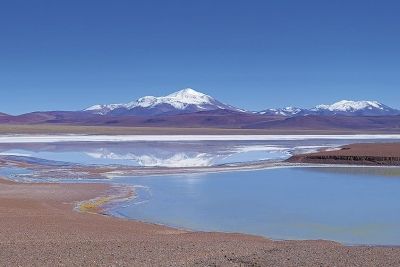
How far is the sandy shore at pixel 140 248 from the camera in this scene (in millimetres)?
8445

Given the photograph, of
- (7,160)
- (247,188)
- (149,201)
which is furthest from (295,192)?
(7,160)

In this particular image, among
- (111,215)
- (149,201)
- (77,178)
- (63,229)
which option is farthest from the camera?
(77,178)

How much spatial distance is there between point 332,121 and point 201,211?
156967 mm

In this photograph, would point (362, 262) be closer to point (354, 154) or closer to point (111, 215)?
point (111, 215)

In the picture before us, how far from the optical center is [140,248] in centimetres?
951

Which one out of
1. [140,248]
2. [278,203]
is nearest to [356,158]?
[278,203]

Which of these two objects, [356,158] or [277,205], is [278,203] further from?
[356,158]

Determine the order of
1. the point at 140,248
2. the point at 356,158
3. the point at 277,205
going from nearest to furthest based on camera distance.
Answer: the point at 140,248
the point at 277,205
the point at 356,158

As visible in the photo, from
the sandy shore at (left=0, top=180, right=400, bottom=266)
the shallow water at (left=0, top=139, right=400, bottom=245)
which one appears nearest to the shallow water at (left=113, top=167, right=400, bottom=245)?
the shallow water at (left=0, top=139, right=400, bottom=245)

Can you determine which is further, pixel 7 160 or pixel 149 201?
pixel 7 160

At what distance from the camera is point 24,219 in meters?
13.0

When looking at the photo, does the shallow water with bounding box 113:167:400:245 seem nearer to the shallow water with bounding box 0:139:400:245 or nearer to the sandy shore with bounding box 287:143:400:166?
the shallow water with bounding box 0:139:400:245

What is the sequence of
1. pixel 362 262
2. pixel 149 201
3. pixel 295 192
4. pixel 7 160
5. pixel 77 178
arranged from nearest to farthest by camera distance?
1. pixel 362 262
2. pixel 149 201
3. pixel 295 192
4. pixel 77 178
5. pixel 7 160

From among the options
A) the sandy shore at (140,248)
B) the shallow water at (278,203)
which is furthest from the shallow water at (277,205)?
the sandy shore at (140,248)
